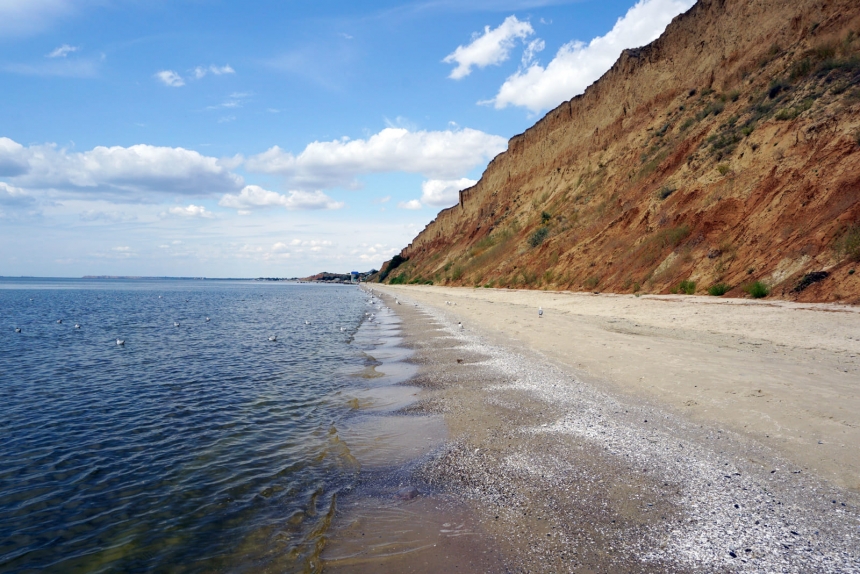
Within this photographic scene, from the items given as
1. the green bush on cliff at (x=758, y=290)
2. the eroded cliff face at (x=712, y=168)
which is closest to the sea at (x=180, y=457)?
the green bush on cliff at (x=758, y=290)

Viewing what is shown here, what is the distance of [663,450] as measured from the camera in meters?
6.30

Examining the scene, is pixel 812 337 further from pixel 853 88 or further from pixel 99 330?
pixel 99 330

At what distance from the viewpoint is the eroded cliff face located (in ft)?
66.5

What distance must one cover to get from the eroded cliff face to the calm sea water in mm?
18003

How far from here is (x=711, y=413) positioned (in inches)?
296

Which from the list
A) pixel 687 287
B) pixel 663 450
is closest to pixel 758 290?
pixel 687 287

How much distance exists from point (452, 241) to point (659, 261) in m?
62.5

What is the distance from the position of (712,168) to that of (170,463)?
32.0 m

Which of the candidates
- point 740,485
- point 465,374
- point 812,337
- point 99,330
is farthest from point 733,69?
point 99,330

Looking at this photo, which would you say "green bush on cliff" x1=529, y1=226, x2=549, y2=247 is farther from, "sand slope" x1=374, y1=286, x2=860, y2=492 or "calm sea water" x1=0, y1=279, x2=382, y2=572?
"calm sea water" x1=0, y1=279, x2=382, y2=572

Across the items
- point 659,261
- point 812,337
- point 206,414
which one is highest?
point 659,261

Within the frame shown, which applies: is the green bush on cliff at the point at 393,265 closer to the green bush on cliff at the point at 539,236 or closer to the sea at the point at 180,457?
the green bush on cliff at the point at 539,236

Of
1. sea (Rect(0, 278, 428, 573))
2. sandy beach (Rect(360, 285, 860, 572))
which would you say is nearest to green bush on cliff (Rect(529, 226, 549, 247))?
sandy beach (Rect(360, 285, 860, 572))

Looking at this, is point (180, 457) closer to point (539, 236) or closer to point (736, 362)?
point (736, 362)
